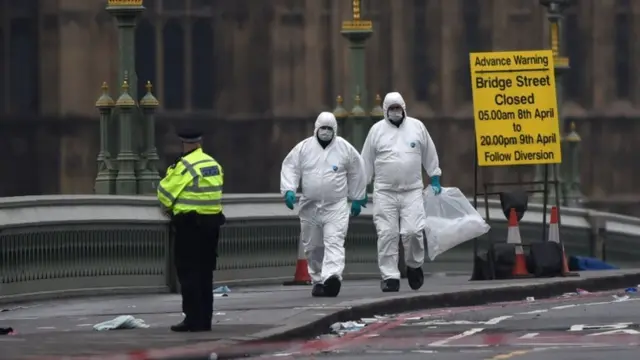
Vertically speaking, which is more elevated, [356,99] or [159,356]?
[356,99]

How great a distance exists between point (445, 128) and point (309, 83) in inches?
103

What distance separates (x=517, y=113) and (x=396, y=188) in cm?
332

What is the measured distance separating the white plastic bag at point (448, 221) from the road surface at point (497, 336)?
2.01 m

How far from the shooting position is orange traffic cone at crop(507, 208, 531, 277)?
2267 centimetres

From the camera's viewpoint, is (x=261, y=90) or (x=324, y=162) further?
(x=261, y=90)

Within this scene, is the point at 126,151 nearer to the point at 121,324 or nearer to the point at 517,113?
the point at 517,113

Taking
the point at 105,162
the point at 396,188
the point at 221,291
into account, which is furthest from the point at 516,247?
→ the point at 105,162

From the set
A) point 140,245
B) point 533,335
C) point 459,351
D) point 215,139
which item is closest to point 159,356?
point 459,351

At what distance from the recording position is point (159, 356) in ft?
46.7

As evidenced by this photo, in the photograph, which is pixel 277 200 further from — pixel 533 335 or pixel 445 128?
pixel 445 128

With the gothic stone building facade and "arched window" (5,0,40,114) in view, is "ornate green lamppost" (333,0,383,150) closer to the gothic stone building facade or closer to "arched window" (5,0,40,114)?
the gothic stone building facade

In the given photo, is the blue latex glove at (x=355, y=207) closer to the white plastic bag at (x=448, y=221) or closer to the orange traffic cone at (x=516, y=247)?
the white plastic bag at (x=448, y=221)

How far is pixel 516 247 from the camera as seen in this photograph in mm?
22688

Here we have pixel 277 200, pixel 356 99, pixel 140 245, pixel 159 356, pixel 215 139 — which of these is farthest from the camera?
pixel 215 139
